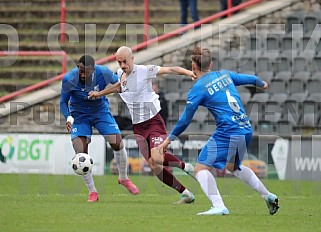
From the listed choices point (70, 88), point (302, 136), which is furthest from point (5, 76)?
point (70, 88)

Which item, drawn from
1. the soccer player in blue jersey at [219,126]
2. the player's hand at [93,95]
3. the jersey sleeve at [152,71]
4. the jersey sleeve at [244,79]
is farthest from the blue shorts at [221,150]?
the jersey sleeve at [152,71]

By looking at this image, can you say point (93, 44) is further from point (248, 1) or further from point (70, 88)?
point (70, 88)

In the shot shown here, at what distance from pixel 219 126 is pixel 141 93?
8.67 ft

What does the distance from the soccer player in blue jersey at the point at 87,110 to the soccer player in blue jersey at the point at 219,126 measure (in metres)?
2.53

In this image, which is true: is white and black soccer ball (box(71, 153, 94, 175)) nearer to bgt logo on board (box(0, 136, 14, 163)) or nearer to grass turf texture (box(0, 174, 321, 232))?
grass turf texture (box(0, 174, 321, 232))

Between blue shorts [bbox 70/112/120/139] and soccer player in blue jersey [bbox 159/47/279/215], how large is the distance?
2.77m

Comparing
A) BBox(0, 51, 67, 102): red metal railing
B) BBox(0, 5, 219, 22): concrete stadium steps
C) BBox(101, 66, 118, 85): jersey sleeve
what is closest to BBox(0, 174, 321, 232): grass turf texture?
BBox(101, 66, 118, 85): jersey sleeve

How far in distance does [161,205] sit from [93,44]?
10976mm

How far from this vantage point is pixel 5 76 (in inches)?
891

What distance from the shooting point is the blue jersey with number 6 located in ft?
34.2

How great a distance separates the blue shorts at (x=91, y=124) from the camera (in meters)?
13.0

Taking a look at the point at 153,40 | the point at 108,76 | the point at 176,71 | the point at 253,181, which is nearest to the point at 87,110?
the point at 108,76

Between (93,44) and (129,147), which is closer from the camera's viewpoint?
(129,147)

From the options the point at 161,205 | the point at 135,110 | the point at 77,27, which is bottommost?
the point at 161,205
